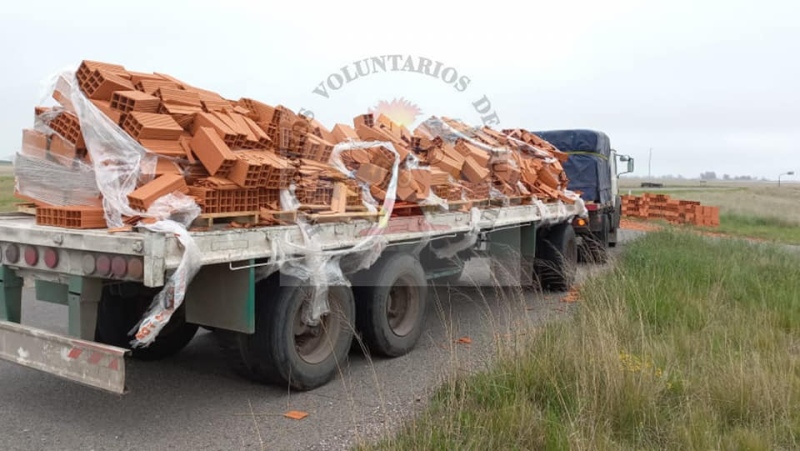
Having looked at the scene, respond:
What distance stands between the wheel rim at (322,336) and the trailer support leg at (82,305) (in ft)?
4.81

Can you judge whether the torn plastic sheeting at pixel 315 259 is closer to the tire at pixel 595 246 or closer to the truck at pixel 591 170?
the tire at pixel 595 246

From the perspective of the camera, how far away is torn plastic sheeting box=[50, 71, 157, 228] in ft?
13.4

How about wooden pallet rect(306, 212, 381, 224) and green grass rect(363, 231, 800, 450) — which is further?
wooden pallet rect(306, 212, 381, 224)

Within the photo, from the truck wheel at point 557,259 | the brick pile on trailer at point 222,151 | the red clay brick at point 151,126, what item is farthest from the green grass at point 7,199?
the truck wheel at point 557,259

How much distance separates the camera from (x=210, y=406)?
4.55 m

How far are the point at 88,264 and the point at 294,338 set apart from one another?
155cm

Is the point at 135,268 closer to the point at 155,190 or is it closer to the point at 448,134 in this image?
the point at 155,190

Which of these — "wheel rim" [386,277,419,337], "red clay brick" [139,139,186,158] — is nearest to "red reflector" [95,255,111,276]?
"red clay brick" [139,139,186,158]

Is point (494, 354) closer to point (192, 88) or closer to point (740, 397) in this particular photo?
point (740, 397)

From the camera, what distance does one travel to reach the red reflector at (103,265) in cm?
371

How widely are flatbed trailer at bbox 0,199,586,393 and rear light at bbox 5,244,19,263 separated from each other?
0.01 meters

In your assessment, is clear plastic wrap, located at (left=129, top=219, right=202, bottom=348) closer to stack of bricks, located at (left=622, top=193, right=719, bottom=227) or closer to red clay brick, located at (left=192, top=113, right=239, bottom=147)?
red clay brick, located at (left=192, top=113, right=239, bottom=147)

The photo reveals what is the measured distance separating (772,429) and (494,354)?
5.98 ft

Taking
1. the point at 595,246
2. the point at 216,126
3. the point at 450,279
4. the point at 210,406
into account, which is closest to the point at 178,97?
the point at 216,126
